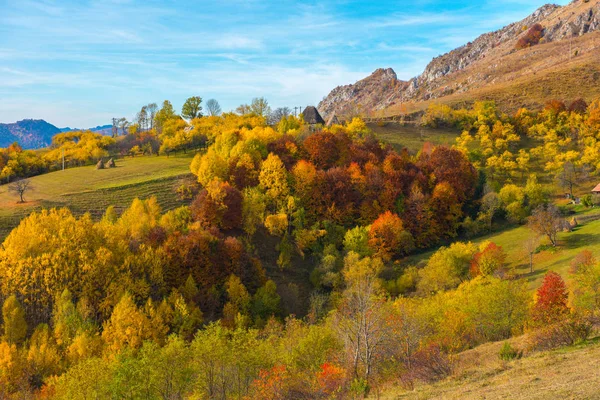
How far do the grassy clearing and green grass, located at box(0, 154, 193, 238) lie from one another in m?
51.2

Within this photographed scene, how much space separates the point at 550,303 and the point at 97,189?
5979cm

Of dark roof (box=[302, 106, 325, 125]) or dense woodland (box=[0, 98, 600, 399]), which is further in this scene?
dark roof (box=[302, 106, 325, 125])

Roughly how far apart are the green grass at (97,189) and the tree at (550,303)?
49.2 meters

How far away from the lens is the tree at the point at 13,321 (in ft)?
141

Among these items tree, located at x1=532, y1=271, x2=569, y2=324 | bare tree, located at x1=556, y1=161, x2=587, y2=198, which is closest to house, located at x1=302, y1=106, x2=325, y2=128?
bare tree, located at x1=556, y1=161, x2=587, y2=198

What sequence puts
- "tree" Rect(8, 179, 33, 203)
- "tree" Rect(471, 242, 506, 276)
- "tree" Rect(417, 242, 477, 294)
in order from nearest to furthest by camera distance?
"tree" Rect(471, 242, 506, 276) < "tree" Rect(417, 242, 477, 294) < "tree" Rect(8, 179, 33, 203)

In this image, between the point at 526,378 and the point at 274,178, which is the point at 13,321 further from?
the point at 526,378

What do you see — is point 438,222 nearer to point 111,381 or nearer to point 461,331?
point 461,331

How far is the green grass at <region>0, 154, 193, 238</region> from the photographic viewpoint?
205ft

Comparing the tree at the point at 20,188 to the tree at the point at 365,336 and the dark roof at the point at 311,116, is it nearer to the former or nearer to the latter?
the tree at the point at 365,336

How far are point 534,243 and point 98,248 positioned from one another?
48275 millimetres

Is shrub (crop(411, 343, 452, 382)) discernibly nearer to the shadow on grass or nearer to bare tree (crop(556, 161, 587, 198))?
the shadow on grass

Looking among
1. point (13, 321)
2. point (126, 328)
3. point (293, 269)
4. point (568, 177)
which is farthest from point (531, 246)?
point (13, 321)

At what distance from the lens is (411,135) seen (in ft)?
353
